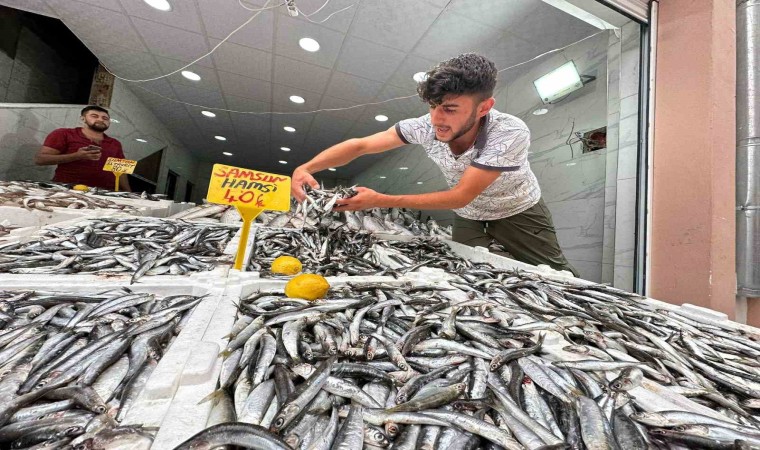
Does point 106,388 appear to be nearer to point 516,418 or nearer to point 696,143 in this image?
point 516,418

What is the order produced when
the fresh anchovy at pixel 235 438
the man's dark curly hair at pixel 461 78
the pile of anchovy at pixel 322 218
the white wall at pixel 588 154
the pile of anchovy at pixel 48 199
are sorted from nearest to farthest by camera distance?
the fresh anchovy at pixel 235 438, the man's dark curly hair at pixel 461 78, the pile of anchovy at pixel 322 218, the pile of anchovy at pixel 48 199, the white wall at pixel 588 154

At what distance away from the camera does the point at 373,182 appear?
11.4m

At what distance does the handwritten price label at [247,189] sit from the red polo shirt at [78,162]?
456 centimetres

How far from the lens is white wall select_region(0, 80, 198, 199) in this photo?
15.9 ft

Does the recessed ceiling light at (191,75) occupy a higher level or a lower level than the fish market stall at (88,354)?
higher

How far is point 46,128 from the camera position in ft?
17.6

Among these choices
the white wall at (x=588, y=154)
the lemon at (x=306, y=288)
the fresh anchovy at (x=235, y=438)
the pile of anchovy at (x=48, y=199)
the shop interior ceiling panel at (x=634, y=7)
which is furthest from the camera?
the white wall at (x=588, y=154)

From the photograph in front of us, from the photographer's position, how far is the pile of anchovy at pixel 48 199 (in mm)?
2615

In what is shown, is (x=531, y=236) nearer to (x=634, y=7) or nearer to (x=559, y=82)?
(x=634, y=7)

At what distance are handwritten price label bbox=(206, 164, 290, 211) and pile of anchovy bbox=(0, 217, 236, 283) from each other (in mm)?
559

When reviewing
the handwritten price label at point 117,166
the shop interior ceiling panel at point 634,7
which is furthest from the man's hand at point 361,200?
the handwritten price label at point 117,166

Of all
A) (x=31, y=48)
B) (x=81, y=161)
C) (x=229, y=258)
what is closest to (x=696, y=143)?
(x=229, y=258)

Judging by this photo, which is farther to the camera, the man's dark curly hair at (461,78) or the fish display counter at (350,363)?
the man's dark curly hair at (461,78)

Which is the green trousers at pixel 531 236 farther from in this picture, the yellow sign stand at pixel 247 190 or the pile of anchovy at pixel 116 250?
the pile of anchovy at pixel 116 250
